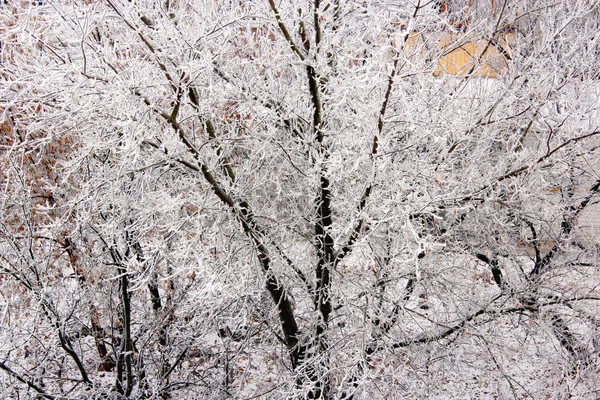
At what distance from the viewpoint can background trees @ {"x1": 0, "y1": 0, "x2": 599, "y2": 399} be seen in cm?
424

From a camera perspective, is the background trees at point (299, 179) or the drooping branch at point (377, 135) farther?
the background trees at point (299, 179)

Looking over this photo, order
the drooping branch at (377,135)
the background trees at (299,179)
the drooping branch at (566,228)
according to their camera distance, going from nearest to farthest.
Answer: the drooping branch at (377,135), the background trees at (299,179), the drooping branch at (566,228)

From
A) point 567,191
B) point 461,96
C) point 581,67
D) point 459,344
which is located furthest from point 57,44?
point 567,191

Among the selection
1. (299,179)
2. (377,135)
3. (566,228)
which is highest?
(299,179)

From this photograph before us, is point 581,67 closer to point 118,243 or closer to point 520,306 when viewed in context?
point 520,306

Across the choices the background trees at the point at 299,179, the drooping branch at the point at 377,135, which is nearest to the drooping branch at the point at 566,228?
the background trees at the point at 299,179

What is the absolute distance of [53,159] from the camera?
26.9ft

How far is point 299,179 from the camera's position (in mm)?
5875

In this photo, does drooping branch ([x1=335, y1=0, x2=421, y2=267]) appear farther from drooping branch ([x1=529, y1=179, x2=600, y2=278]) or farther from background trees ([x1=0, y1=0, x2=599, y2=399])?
drooping branch ([x1=529, y1=179, x2=600, y2=278])

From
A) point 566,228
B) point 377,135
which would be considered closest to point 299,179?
point 377,135

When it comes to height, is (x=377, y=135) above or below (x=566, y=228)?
below

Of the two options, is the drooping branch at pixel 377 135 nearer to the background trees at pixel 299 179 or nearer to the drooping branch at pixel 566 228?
the background trees at pixel 299 179

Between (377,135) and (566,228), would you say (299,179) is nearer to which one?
(377,135)

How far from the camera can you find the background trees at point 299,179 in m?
4.24
